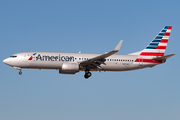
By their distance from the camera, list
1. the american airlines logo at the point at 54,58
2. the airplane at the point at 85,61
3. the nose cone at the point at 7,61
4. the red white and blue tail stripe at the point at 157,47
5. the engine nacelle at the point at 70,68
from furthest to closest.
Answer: the red white and blue tail stripe at the point at 157,47 < the nose cone at the point at 7,61 < the american airlines logo at the point at 54,58 < the airplane at the point at 85,61 < the engine nacelle at the point at 70,68

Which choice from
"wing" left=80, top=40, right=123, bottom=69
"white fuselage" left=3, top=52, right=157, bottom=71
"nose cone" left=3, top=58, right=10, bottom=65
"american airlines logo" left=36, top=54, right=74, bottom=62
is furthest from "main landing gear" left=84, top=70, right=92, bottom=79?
"nose cone" left=3, top=58, right=10, bottom=65

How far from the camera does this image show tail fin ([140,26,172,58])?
4800 centimetres

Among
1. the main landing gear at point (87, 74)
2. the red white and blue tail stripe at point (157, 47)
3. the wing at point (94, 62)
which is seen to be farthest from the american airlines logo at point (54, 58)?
the red white and blue tail stripe at point (157, 47)

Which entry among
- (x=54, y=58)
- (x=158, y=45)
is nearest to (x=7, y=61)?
(x=54, y=58)

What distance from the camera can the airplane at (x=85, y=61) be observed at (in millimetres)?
42969

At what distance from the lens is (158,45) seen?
49375mm

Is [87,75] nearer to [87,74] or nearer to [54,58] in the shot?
[87,74]

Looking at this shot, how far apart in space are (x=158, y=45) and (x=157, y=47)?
48 centimetres

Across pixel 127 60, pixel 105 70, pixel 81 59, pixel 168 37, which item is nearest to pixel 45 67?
pixel 81 59

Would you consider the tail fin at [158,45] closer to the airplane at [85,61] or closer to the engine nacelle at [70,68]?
the airplane at [85,61]

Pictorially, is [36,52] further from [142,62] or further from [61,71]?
[142,62]

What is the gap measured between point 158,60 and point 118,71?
6.47 m

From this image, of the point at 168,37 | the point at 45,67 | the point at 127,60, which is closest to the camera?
the point at 45,67

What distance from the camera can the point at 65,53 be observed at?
1751 inches
